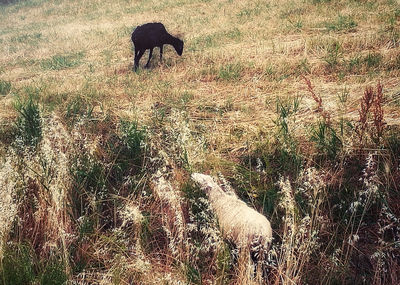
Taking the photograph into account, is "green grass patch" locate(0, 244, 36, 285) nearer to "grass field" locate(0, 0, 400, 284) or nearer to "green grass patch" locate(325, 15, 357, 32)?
"grass field" locate(0, 0, 400, 284)

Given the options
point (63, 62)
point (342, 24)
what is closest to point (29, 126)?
point (63, 62)

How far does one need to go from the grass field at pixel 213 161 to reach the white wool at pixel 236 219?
0.37 feet

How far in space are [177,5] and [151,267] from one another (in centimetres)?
1380

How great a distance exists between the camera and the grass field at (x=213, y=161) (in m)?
1.93

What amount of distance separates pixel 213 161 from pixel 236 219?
0.84m

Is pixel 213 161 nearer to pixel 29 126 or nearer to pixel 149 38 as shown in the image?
pixel 29 126

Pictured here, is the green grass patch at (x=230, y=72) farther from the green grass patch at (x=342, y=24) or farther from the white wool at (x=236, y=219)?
the white wool at (x=236, y=219)

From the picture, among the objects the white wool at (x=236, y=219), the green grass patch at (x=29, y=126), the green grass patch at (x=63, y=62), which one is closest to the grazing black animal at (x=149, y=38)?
the green grass patch at (x=63, y=62)

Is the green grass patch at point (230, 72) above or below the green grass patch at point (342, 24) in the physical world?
below

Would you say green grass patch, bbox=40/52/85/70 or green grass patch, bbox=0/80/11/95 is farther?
green grass patch, bbox=40/52/85/70

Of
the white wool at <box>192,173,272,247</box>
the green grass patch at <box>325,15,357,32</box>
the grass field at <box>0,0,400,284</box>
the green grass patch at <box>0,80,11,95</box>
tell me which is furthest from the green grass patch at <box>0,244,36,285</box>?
the green grass patch at <box>325,15,357,32</box>

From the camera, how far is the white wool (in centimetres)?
188

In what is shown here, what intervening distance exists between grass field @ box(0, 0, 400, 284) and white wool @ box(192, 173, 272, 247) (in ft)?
0.37

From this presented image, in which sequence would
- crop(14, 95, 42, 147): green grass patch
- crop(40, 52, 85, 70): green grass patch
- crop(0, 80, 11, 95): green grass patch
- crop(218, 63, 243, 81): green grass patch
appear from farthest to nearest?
1. crop(40, 52, 85, 70): green grass patch
2. crop(0, 80, 11, 95): green grass patch
3. crop(218, 63, 243, 81): green grass patch
4. crop(14, 95, 42, 147): green grass patch
